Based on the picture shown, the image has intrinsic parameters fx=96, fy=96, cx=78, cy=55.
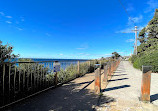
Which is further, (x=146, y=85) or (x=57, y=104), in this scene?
(x=146, y=85)

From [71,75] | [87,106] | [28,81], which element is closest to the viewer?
[87,106]

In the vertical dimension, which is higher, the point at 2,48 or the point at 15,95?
the point at 2,48

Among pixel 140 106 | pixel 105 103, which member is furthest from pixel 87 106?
pixel 140 106

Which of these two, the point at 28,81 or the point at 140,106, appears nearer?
the point at 140,106

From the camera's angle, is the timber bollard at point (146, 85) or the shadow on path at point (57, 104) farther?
the timber bollard at point (146, 85)

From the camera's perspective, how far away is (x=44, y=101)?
2898mm

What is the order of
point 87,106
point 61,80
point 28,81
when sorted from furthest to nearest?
point 61,80
point 28,81
point 87,106

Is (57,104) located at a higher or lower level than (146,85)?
lower

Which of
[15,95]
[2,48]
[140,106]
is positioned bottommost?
[140,106]

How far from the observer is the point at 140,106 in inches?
106

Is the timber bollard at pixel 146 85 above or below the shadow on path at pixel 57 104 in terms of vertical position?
above

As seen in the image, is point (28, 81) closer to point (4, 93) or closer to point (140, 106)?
point (4, 93)

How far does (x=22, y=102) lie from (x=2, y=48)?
164 cm

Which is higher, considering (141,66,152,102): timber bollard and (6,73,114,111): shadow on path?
(141,66,152,102): timber bollard
